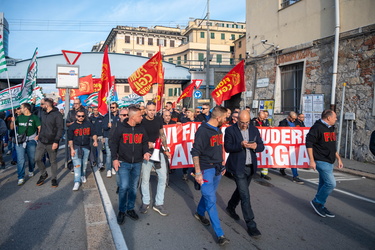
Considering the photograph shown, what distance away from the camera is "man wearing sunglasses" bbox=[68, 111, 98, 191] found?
613 centimetres

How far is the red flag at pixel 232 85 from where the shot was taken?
8.67 meters

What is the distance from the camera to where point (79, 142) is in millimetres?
6305

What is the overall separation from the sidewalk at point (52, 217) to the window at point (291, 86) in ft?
32.3

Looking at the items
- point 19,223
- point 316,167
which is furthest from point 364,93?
point 19,223

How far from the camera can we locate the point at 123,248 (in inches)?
134

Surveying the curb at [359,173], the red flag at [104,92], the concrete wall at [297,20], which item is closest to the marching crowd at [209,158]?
the red flag at [104,92]

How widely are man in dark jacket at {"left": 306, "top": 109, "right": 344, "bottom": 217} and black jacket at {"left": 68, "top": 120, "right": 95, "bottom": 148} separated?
4.92 meters

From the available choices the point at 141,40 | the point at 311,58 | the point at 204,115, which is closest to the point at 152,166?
the point at 204,115

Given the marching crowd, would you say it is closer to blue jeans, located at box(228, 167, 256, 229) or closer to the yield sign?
blue jeans, located at box(228, 167, 256, 229)

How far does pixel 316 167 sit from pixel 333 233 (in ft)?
3.70

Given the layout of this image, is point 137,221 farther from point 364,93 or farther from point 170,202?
point 364,93

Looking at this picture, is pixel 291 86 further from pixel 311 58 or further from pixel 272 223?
pixel 272 223

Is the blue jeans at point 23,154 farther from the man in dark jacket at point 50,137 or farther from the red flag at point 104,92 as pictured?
the red flag at point 104,92

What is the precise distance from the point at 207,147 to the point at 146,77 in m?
5.41
